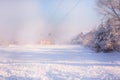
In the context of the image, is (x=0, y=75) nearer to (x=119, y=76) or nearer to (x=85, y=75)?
(x=85, y=75)

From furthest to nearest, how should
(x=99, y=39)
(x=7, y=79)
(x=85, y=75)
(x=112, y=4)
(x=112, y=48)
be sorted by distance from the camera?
(x=99, y=39) → (x=112, y=48) → (x=112, y=4) → (x=85, y=75) → (x=7, y=79)

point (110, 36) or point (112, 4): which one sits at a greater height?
point (112, 4)

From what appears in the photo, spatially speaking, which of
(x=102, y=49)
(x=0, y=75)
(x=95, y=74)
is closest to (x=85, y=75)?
(x=95, y=74)

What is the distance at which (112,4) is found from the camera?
1319 inches

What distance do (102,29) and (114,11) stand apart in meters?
7.61

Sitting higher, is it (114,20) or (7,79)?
(114,20)

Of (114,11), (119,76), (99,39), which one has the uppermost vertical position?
(114,11)

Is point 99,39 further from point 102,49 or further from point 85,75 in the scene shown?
point 85,75

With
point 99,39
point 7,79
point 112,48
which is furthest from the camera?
point 99,39

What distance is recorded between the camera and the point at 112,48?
37.8m

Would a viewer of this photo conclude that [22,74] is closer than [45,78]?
No

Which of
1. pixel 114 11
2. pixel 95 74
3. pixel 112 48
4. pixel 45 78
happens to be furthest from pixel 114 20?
pixel 45 78

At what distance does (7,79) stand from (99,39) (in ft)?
84.3

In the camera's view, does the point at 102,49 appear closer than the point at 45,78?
No
